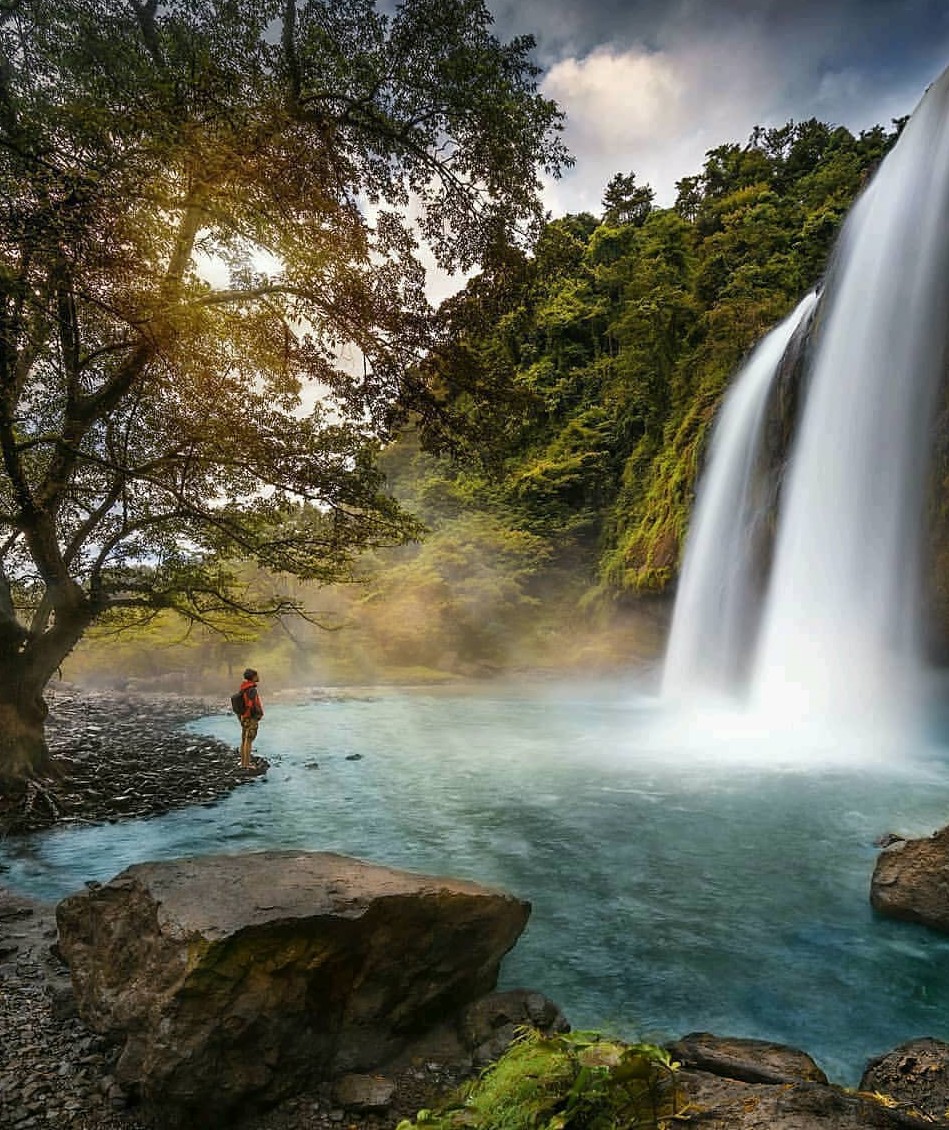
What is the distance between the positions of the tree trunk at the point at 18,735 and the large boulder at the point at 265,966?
502 centimetres

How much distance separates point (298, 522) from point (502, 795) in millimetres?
5258

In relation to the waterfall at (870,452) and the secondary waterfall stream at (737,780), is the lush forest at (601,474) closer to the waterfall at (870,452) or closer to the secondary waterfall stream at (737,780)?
the secondary waterfall stream at (737,780)

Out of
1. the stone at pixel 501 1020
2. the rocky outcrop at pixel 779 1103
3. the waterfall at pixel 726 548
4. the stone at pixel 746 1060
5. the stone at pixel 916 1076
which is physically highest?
the waterfall at pixel 726 548

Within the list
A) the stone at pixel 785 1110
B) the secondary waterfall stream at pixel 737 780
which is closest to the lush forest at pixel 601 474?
the secondary waterfall stream at pixel 737 780

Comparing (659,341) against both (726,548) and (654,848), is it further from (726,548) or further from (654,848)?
(654,848)

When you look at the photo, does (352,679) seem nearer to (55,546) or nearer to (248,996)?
(55,546)

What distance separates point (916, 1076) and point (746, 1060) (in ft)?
2.54

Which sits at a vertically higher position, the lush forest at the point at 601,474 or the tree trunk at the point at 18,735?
the lush forest at the point at 601,474

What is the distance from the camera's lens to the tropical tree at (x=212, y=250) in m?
4.38

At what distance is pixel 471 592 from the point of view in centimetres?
2614

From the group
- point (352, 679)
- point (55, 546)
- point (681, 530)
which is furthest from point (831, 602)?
point (352, 679)

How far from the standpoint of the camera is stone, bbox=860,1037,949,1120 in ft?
8.70

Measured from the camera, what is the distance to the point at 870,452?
486 inches

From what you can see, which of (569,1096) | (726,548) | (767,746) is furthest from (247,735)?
(726,548)
